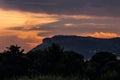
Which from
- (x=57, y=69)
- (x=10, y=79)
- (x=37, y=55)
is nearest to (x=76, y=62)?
(x=57, y=69)

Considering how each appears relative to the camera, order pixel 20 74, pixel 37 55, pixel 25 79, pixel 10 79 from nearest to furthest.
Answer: pixel 25 79
pixel 10 79
pixel 20 74
pixel 37 55

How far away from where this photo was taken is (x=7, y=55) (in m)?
51.2

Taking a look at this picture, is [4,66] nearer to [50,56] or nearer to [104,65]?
[50,56]

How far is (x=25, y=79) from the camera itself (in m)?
40.4

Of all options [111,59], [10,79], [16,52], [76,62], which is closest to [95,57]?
[111,59]

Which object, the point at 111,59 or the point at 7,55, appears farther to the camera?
the point at 111,59

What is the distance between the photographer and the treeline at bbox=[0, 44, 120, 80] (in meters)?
47.9

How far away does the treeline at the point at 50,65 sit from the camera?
47916mm

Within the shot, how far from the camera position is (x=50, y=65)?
50.4 metres

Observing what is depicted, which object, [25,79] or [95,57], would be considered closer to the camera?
[25,79]

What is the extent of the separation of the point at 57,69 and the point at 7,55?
19.3 ft

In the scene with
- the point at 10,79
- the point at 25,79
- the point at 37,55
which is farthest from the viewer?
the point at 37,55

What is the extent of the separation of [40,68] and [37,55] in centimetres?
417

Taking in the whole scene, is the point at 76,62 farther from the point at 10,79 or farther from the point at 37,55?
the point at 10,79
